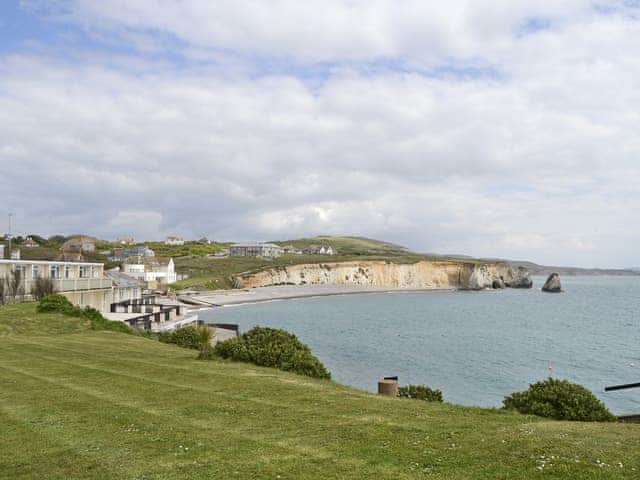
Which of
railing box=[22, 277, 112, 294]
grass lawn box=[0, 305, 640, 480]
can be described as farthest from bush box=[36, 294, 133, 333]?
grass lawn box=[0, 305, 640, 480]

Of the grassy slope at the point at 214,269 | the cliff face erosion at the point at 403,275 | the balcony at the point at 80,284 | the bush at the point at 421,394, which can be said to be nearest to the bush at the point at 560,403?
the bush at the point at 421,394

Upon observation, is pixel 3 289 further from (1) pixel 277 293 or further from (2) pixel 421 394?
(1) pixel 277 293

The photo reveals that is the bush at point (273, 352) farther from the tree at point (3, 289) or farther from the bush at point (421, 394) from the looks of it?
the tree at point (3, 289)

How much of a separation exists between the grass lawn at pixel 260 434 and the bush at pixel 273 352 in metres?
2.10

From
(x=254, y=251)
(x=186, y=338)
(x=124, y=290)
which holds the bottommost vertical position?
(x=186, y=338)

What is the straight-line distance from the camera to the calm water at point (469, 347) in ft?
100

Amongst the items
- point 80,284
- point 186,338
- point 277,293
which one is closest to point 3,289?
point 80,284

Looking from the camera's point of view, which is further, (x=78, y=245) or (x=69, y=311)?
(x=78, y=245)

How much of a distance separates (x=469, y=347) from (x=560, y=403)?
3364 cm

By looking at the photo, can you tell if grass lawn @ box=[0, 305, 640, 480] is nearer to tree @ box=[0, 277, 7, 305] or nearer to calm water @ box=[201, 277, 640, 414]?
calm water @ box=[201, 277, 640, 414]

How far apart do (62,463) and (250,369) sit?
8.88 metres

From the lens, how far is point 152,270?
107 meters

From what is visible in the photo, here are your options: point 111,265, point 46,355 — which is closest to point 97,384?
point 46,355

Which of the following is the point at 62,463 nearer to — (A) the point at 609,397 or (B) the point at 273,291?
(A) the point at 609,397
